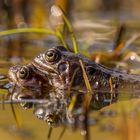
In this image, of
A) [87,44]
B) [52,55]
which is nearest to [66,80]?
[52,55]

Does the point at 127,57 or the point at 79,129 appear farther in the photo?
the point at 127,57

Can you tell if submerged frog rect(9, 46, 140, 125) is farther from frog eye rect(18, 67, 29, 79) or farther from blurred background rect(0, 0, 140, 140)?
blurred background rect(0, 0, 140, 140)

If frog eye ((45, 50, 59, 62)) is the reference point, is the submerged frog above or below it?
below

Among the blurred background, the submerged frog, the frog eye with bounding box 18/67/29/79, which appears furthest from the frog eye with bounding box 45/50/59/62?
the blurred background

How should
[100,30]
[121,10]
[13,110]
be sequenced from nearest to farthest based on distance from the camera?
[13,110]
[100,30]
[121,10]

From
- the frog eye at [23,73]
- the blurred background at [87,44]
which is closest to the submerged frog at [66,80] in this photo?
the frog eye at [23,73]

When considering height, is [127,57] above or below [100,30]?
A: below

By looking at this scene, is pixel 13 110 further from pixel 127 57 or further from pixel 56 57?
pixel 127 57

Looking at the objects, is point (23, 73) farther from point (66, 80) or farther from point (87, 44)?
point (87, 44)

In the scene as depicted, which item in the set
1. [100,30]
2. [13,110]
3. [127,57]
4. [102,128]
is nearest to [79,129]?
[102,128]
